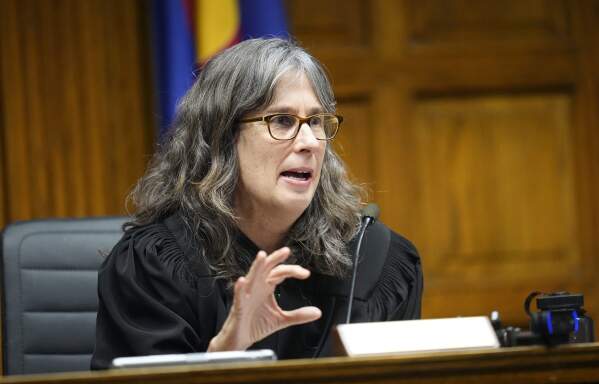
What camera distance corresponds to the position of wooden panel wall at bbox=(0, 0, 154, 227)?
406 cm

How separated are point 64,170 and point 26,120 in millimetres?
244

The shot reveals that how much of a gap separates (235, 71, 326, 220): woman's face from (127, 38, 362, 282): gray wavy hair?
0.03 meters

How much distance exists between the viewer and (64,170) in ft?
13.4

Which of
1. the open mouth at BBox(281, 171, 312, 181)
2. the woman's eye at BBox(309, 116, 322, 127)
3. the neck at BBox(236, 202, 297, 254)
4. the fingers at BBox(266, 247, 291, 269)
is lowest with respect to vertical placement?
the neck at BBox(236, 202, 297, 254)

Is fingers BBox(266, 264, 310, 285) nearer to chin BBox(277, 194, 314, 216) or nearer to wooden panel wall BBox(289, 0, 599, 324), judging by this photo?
chin BBox(277, 194, 314, 216)

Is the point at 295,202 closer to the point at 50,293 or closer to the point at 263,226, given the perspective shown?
the point at 263,226

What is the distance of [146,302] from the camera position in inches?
87.9

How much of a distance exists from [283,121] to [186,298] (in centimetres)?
46

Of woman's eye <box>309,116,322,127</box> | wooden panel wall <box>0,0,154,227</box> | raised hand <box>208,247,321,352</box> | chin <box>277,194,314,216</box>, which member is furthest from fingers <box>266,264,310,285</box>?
wooden panel wall <box>0,0,154,227</box>

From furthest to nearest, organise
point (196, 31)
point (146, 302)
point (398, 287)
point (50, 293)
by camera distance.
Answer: point (196, 31)
point (50, 293)
point (398, 287)
point (146, 302)

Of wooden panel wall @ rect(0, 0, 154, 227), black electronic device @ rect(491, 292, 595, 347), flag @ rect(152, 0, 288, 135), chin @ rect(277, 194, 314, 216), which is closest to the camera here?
black electronic device @ rect(491, 292, 595, 347)

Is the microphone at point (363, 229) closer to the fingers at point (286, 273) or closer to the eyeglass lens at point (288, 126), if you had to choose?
the eyeglass lens at point (288, 126)

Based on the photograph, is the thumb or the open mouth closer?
the thumb

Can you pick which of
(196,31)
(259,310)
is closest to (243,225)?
(259,310)
